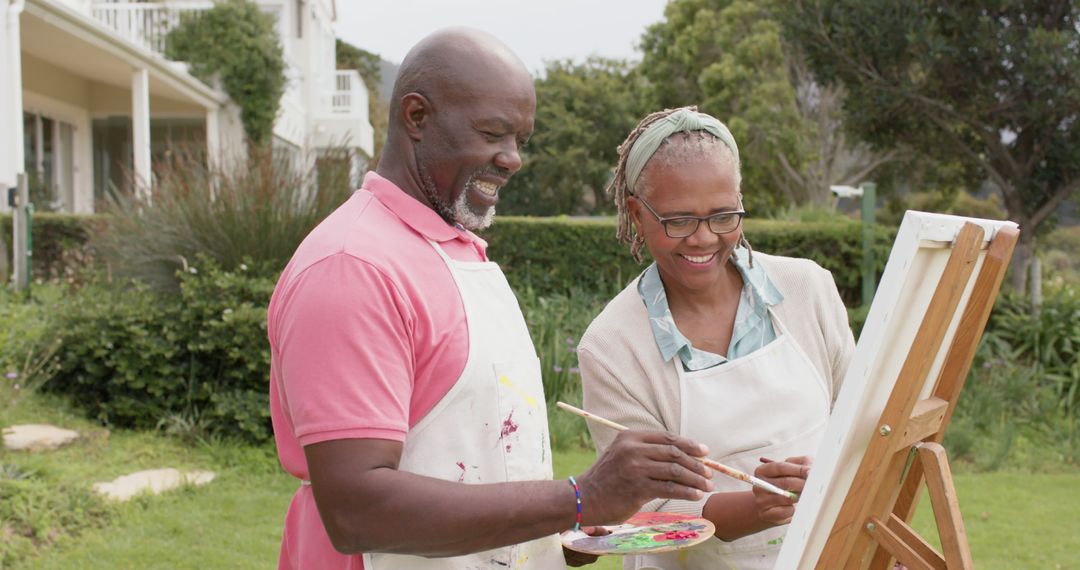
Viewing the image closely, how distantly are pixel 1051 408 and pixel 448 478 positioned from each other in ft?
24.7

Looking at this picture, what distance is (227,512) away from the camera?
19.1 ft

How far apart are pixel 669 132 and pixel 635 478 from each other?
103 cm

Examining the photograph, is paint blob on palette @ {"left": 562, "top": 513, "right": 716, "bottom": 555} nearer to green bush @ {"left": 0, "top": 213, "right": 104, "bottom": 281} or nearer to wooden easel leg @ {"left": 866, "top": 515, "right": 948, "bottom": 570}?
wooden easel leg @ {"left": 866, "top": 515, "right": 948, "bottom": 570}

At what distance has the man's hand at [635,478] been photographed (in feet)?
5.63

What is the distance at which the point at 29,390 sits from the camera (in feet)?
22.6

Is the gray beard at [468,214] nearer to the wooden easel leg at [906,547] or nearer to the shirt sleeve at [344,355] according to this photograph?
the shirt sleeve at [344,355]

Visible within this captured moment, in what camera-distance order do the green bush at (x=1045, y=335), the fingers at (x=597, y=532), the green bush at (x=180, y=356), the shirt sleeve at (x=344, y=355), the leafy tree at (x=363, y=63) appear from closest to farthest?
1. the shirt sleeve at (x=344, y=355)
2. the fingers at (x=597, y=532)
3. the green bush at (x=180, y=356)
4. the green bush at (x=1045, y=335)
5. the leafy tree at (x=363, y=63)

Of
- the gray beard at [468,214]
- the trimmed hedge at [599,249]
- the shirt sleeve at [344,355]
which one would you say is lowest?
the trimmed hedge at [599,249]

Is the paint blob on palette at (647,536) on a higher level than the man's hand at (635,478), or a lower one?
lower

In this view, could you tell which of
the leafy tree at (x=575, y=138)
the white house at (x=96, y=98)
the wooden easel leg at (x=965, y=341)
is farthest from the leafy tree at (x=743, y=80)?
the wooden easel leg at (x=965, y=341)

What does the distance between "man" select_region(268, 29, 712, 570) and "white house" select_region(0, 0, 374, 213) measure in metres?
8.01

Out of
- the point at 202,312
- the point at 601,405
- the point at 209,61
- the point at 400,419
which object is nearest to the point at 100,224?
the point at 202,312

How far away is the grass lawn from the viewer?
5148 mm

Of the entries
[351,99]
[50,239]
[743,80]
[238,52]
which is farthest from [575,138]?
[50,239]
